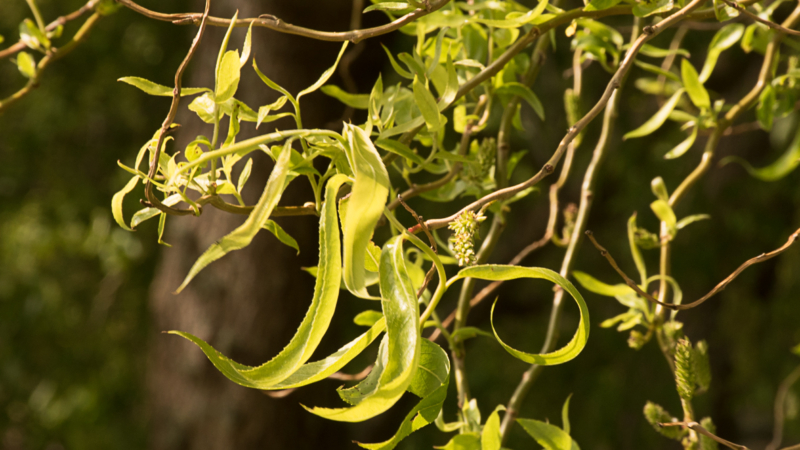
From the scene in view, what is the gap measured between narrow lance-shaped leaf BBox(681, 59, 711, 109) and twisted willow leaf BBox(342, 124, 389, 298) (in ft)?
1.13

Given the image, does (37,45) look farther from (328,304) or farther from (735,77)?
(735,77)

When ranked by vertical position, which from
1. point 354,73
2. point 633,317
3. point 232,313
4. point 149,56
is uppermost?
point 633,317

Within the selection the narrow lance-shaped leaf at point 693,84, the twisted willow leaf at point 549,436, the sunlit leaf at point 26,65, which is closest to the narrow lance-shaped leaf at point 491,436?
the twisted willow leaf at point 549,436

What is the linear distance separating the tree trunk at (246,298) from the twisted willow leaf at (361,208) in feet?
3.23

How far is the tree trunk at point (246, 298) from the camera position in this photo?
1.21 m

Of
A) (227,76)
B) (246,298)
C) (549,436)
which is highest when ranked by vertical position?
(227,76)

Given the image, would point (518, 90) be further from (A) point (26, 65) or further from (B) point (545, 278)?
(A) point (26, 65)

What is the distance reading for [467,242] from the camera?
0.28 m

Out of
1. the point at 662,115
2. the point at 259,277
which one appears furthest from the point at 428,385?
the point at 259,277

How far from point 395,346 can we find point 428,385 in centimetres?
7

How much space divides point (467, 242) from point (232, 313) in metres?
1.03

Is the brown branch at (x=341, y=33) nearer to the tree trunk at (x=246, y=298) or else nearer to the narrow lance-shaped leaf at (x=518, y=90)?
the narrow lance-shaped leaf at (x=518, y=90)

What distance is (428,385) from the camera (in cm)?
28

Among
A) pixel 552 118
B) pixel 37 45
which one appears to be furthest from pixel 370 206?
pixel 552 118
